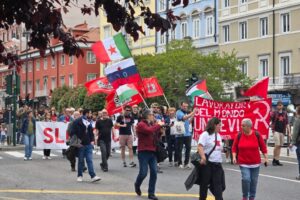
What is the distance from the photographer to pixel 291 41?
48562 millimetres

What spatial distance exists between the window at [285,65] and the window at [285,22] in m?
1.99

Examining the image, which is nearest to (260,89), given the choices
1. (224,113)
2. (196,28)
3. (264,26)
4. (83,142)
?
(224,113)

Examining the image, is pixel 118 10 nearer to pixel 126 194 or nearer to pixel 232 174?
pixel 126 194

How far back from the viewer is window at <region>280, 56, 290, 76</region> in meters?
49.2

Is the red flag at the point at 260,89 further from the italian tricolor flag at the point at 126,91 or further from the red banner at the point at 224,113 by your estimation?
the italian tricolor flag at the point at 126,91

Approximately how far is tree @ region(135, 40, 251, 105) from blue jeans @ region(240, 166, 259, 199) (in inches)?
1252

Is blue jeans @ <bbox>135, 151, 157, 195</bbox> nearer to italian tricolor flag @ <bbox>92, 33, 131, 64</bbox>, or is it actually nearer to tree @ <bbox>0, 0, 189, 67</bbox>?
tree @ <bbox>0, 0, 189, 67</bbox>

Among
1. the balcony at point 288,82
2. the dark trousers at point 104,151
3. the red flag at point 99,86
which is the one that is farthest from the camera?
the balcony at point 288,82

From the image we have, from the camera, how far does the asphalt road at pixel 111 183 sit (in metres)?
12.7

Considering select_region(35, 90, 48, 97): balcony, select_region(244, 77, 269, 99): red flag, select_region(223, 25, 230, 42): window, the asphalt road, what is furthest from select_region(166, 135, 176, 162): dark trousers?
select_region(35, 90, 48, 97): balcony

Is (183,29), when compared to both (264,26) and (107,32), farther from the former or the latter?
(107,32)

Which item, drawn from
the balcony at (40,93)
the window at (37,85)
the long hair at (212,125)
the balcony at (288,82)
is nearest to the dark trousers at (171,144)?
the long hair at (212,125)

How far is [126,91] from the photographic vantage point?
826 inches

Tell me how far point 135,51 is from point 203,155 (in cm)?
5914
